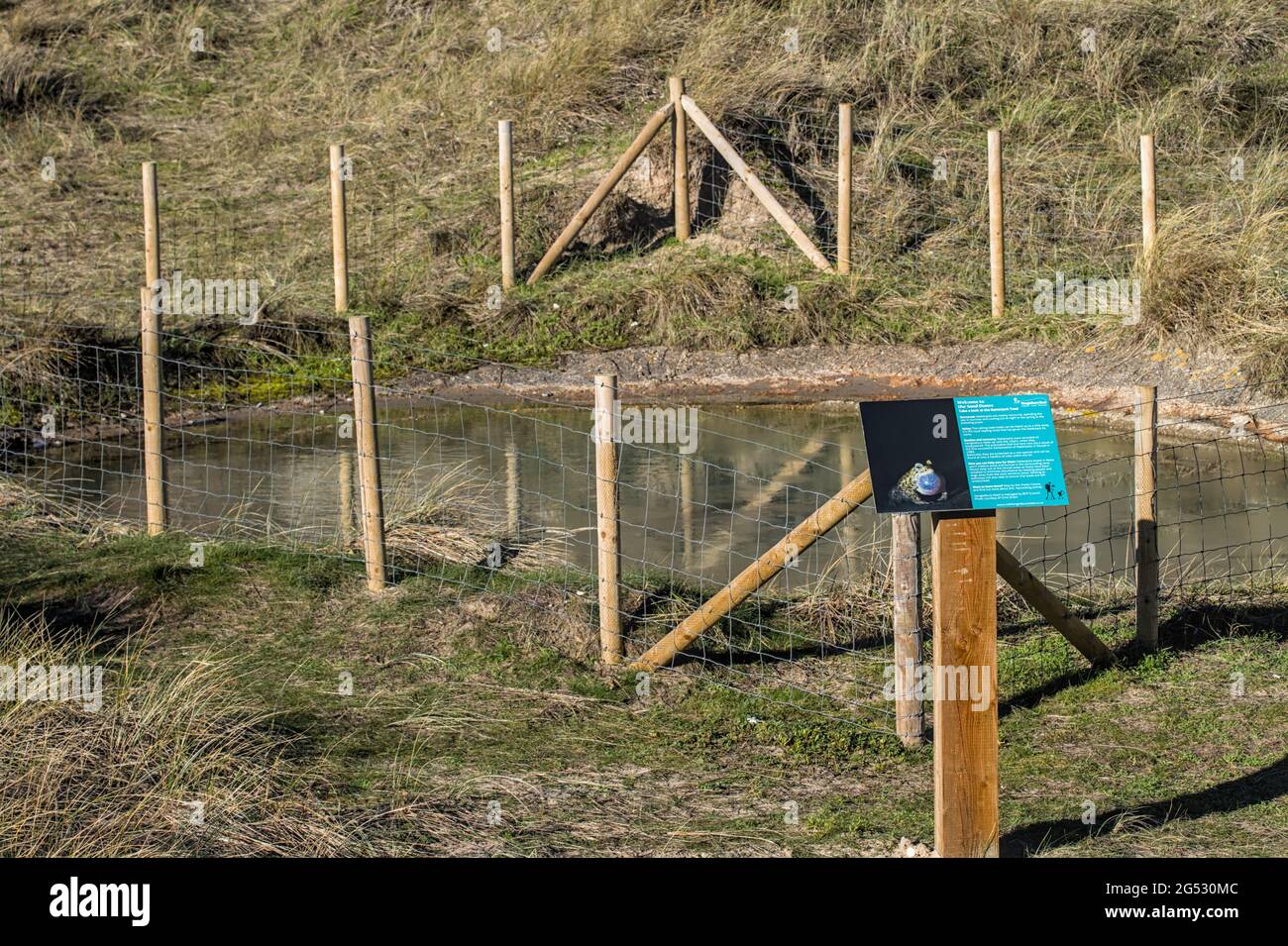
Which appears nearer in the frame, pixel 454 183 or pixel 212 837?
pixel 212 837

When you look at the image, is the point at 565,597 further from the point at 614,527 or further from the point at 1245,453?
the point at 1245,453

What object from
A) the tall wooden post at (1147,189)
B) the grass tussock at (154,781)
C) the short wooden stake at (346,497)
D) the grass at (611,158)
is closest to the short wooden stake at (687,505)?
the short wooden stake at (346,497)

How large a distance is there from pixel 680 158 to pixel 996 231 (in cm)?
342

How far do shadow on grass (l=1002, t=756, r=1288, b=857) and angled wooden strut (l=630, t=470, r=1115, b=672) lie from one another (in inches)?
44.5

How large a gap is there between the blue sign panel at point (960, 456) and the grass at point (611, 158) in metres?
8.47

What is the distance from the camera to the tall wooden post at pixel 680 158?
16625 millimetres

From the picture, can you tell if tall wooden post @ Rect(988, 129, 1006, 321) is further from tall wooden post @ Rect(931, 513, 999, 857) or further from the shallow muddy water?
tall wooden post @ Rect(931, 513, 999, 857)

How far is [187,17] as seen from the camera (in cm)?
2320

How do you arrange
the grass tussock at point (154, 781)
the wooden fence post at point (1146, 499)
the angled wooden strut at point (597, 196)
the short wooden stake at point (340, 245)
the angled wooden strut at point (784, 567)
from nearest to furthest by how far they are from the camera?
the grass tussock at point (154, 781)
the angled wooden strut at point (784, 567)
the wooden fence post at point (1146, 499)
the short wooden stake at point (340, 245)
the angled wooden strut at point (597, 196)

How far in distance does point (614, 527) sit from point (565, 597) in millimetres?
679

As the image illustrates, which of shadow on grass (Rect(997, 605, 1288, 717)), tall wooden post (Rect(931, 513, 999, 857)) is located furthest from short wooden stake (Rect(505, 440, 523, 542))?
tall wooden post (Rect(931, 513, 999, 857))

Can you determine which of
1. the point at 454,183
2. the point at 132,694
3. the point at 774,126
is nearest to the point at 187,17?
the point at 454,183

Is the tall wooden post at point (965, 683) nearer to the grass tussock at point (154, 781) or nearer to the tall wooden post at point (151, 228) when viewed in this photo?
the grass tussock at point (154, 781)

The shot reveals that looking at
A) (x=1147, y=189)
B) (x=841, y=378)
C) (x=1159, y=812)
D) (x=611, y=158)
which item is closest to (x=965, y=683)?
(x=1159, y=812)
